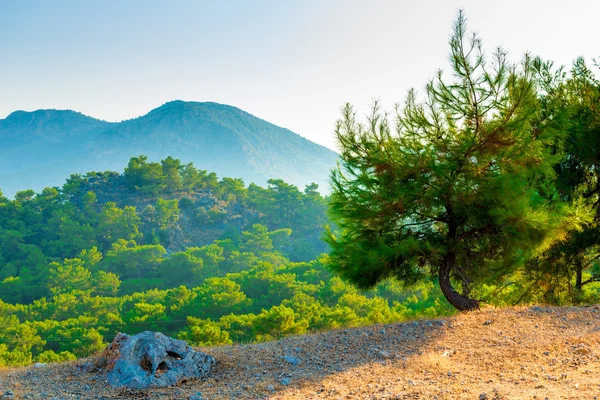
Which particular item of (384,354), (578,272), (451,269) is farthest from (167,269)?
(384,354)

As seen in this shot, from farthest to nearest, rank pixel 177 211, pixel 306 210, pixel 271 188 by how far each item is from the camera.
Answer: pixel 271 188 → pixel 306 210 → pixel 177 211

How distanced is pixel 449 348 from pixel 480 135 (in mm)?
3217

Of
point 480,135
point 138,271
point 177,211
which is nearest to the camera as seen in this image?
point 480,135

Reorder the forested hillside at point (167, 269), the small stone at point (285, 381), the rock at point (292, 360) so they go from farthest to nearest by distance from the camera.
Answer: the forested hillside at point (167, 269) < the rock at point (292, 360) < the small stone at point (285, 381)

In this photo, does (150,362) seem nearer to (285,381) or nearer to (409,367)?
(285,381)

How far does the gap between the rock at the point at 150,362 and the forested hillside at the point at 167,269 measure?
17.3 ft

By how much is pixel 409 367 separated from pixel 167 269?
3909 centimetres

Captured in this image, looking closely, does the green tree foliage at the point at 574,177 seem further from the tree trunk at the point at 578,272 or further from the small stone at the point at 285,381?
the small stone at the point at 285,381

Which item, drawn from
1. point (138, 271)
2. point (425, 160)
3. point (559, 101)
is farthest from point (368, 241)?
point (138, 271)

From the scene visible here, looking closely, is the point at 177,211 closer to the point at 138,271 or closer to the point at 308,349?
the point at 138,271


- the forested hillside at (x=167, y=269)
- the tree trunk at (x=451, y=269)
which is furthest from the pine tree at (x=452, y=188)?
the forested hillside at (x=167, y=269)

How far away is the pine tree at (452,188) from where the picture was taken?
7.46 metres

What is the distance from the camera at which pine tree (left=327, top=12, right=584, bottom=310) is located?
7457 millimetres

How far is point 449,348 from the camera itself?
6055 mm
